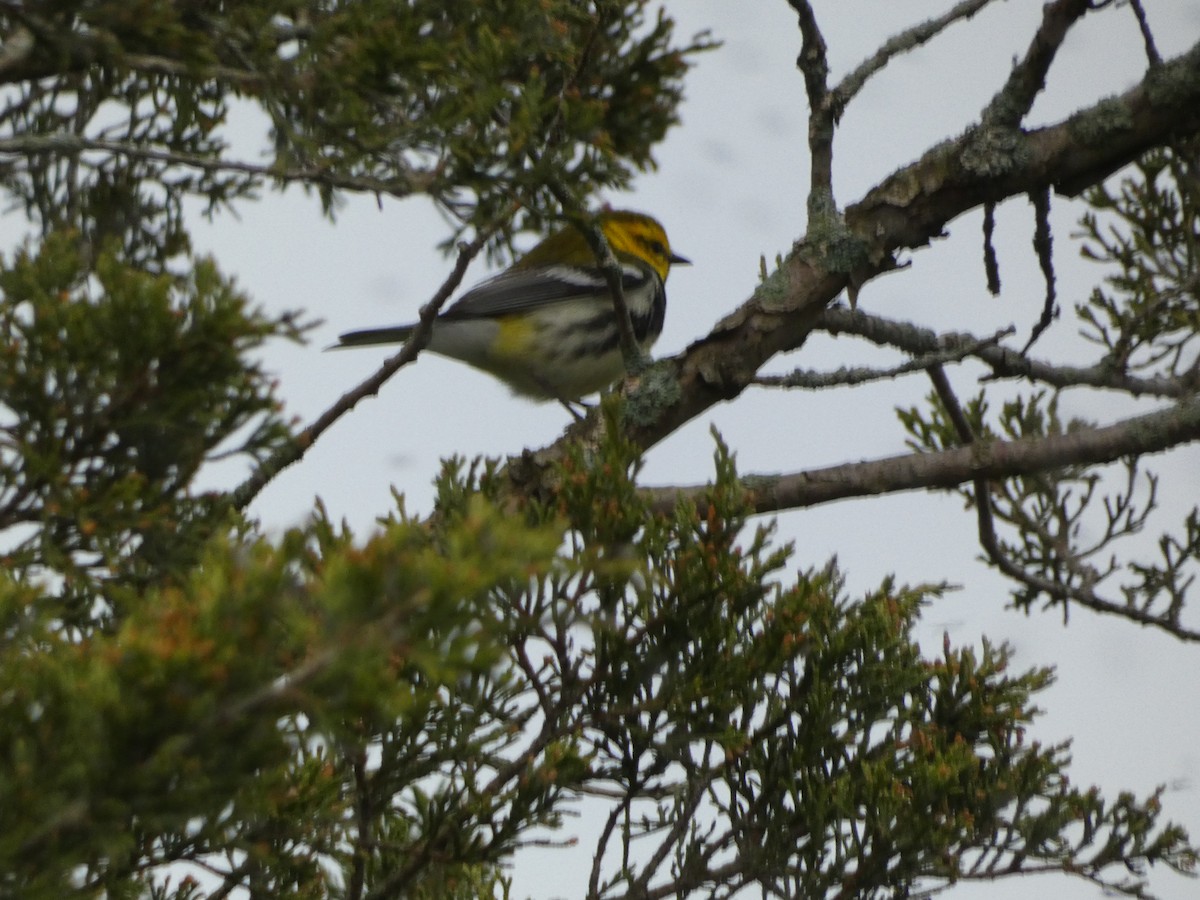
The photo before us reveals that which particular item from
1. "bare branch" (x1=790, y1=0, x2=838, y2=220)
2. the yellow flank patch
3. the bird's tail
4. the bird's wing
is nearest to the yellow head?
the bird's wing

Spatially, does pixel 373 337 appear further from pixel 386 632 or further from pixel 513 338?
pixel 386 632

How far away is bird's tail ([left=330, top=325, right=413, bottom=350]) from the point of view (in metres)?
4.07

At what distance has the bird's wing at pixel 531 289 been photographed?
4562 millimetres

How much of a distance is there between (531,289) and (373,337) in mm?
774

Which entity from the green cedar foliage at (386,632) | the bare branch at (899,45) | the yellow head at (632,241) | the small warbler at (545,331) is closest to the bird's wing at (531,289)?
the small warbler at (545,331)

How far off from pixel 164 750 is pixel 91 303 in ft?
2.08

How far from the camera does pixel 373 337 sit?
412cm

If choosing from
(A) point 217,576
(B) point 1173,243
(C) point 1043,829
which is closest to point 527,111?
(A) point 217,576

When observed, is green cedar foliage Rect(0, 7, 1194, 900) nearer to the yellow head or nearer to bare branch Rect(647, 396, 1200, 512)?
bare branch Rect(647, 396, 1200, 512)

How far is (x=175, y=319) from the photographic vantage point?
1539mm

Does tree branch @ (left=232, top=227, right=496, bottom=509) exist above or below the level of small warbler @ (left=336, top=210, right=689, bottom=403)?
below

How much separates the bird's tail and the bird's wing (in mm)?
411

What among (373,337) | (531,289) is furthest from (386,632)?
(531,289)

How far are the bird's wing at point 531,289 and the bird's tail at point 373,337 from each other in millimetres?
411
